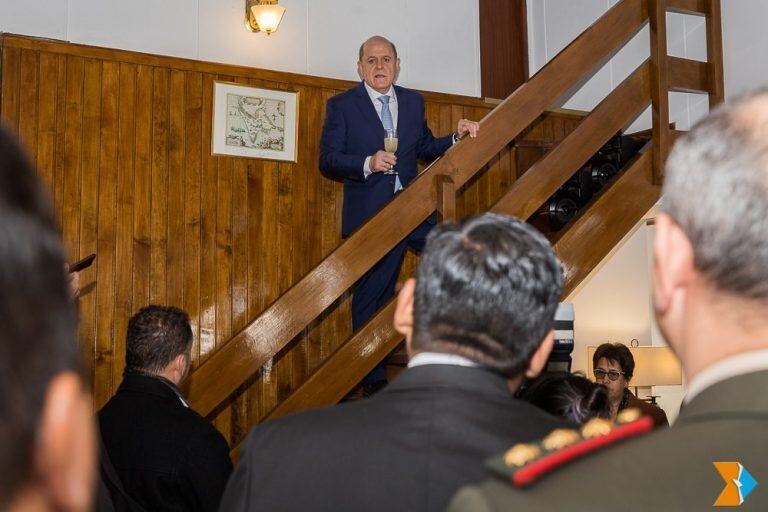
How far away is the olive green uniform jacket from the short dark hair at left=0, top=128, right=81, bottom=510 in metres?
0.41

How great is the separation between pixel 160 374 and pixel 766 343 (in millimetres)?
2243

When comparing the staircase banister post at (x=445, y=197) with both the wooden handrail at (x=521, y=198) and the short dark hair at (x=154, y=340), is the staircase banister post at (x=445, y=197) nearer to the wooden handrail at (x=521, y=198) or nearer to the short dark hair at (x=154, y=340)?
the wooden handrail at (x=521, y=198)

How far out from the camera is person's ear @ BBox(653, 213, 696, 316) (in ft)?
2.85

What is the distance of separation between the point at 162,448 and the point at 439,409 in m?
1.46

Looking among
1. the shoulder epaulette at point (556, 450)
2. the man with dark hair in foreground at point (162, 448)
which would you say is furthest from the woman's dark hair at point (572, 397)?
the shoulder epaulette at point (556, 450)

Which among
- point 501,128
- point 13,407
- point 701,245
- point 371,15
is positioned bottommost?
point 13,407

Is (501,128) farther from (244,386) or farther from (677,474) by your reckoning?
(677,474)

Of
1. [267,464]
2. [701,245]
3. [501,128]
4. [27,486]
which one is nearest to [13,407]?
[27,486]

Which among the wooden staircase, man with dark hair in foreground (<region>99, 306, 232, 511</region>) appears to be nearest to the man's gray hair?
man with dark hair in foreground (<region>99, 306, 232, 511</region>)

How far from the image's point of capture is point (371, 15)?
5598 mm

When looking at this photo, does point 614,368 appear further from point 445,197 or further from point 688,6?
point 688,6

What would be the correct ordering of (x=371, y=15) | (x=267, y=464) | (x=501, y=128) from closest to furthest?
(x=267, y=464) < (x=501, y=128) < (x=371, y=15)

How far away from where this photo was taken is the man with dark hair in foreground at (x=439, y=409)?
129cm

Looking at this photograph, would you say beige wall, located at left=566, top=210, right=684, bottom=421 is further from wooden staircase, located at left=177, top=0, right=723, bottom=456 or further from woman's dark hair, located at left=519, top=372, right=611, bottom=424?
woman's dark hair, located at left=519, top=372, right=611, bottom=424
